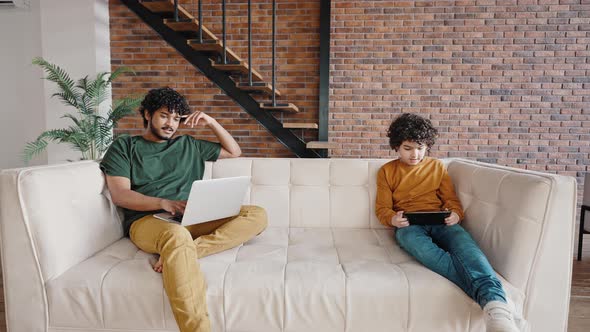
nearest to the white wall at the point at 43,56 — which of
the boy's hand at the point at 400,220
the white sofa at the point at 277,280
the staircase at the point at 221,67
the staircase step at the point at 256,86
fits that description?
the staircase at the point at 221,67

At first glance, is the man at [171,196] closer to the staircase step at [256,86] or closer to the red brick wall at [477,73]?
the staircase step at [256,86]

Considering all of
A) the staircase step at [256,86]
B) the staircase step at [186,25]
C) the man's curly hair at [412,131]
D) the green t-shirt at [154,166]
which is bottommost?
the green t-shirt at [154,166]

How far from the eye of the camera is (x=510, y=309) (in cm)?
102

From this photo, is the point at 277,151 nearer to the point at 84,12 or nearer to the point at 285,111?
the point at 285,111

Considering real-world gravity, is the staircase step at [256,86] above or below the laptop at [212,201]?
above

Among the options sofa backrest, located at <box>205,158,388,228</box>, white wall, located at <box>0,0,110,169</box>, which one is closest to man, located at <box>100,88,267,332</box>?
sofa backrest, located at <box>205,158,388,228</box>

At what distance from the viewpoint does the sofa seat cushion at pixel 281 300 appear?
1.13 meters

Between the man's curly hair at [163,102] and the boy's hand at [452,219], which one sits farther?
the man's curly hair at [163,102]

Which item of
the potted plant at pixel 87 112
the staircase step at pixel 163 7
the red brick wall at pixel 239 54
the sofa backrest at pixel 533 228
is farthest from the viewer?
the red brick wall at pixel 239 54

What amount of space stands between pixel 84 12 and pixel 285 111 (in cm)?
242

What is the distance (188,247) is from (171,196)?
0.49 meters

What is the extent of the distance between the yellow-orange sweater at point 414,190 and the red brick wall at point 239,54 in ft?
7.51

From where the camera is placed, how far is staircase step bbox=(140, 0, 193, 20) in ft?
11.6

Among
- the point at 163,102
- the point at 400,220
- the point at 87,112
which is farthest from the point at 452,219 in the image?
the point at 87,112
